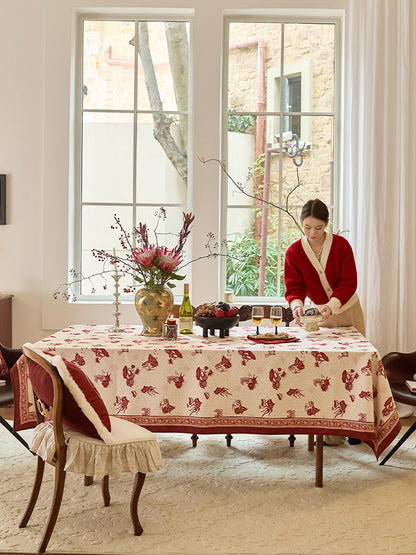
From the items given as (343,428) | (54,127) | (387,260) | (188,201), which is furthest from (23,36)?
(343,428)

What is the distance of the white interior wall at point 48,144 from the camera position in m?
5.21

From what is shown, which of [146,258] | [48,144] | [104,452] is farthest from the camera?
[48,144]

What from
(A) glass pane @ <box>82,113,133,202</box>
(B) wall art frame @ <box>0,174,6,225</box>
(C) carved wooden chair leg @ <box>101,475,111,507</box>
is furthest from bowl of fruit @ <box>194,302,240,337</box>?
(B) wall art frame @ <box>0,174,6,225</box>

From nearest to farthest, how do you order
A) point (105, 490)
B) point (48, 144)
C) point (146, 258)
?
1. point (105, 490)
2. point (146, 258)
3. point (48, 144)

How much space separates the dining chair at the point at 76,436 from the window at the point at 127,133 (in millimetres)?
2719

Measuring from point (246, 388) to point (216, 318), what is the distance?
0.46 m

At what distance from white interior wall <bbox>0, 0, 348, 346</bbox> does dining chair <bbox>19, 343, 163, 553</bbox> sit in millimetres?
2470

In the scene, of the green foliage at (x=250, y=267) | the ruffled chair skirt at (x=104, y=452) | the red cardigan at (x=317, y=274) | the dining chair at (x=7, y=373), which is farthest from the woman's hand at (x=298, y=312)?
the dining chair at (x=7, y=373)

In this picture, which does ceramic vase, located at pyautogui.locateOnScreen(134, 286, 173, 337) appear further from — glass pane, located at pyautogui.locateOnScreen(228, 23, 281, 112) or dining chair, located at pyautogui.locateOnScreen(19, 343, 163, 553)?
glass pane, located at pyautogui.locateOnScreen(228, 23, 281, 112)

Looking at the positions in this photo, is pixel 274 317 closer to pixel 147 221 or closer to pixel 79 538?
pixel 79 538

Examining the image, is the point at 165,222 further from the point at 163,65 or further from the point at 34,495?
the point at 34,495

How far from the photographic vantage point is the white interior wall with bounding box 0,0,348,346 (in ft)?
17.1

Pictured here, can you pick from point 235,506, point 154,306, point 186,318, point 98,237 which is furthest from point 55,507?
point 98,237

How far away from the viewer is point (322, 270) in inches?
162
